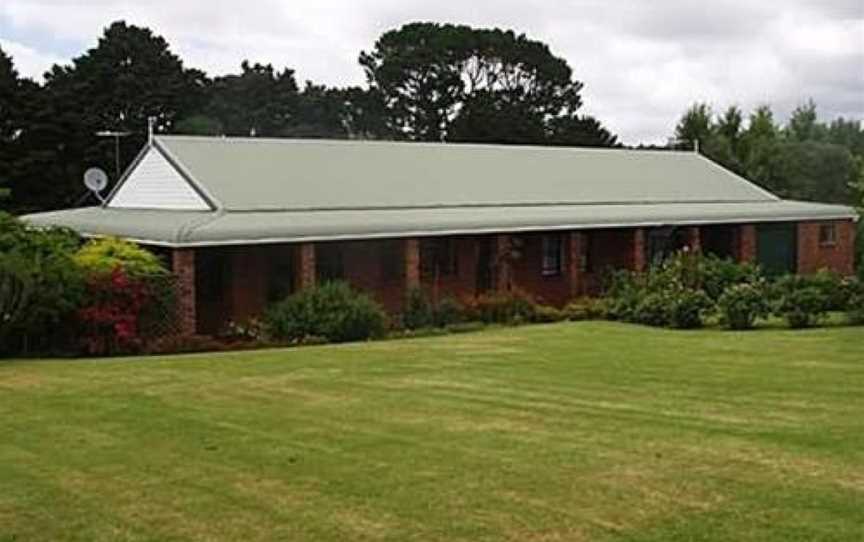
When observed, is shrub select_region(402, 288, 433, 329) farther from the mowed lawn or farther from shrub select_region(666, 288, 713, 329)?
the mowed lawn

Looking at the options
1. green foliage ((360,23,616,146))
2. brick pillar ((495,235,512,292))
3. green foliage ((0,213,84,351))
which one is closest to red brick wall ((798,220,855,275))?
brick pillar ((495,235,512,292))

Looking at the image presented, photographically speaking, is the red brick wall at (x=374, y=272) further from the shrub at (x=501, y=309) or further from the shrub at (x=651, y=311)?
the shrub at (x=651, y=311)

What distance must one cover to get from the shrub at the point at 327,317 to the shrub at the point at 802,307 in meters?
7.70

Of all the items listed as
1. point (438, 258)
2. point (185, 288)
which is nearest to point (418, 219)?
point (438, 258)

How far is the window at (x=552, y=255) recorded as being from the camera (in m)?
32.4

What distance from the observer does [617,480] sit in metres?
7.77

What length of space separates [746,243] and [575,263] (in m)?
7.15

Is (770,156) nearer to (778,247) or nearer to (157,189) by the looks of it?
(778,247)

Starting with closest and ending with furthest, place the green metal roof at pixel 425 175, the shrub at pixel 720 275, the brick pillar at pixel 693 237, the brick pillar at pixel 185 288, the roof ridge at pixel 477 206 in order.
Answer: the brick pillar at pixel 185 288 → the shrub at pixel 720 275 → the roof ridge at pixel 477 206 → the green metal roof at pixel 425 175 → the brick pillar at pixel 693 237

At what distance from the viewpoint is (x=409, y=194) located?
30.4m

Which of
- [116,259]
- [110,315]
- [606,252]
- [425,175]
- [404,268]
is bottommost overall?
[110,315]

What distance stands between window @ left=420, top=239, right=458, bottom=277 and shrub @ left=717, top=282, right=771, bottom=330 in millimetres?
9257

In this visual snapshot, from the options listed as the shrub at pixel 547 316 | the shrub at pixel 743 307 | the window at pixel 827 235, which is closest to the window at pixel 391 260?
the shrub at pixel 547 316

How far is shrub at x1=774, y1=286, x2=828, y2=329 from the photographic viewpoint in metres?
21.8
